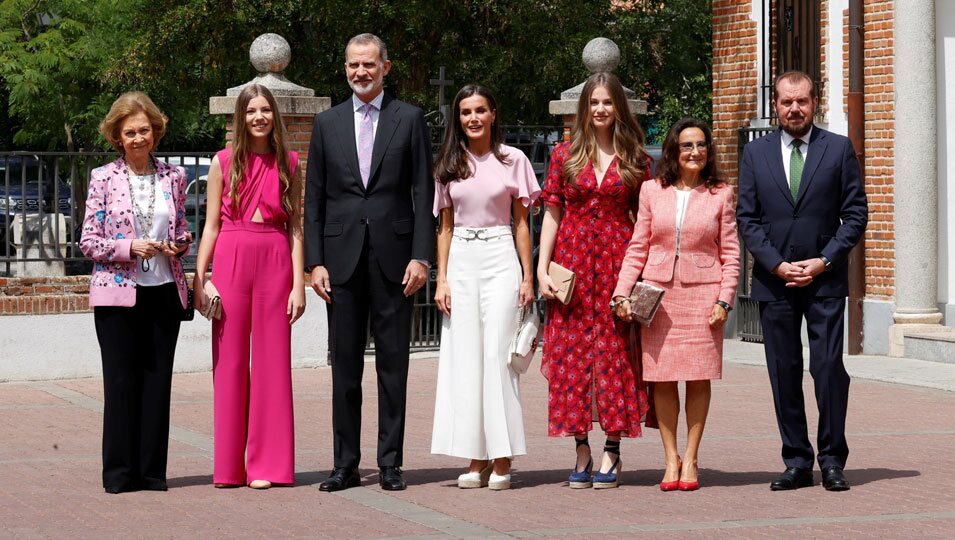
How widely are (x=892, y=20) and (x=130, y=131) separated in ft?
28.1

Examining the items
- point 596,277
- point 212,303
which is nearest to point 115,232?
point 212,303

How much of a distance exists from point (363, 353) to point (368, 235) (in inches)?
22.1

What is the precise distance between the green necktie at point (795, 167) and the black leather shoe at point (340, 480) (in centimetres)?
248

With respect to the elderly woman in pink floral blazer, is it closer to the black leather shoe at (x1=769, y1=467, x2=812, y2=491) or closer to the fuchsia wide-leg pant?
the fuchsia wide-leg pant

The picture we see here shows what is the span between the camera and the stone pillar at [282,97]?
13352mm

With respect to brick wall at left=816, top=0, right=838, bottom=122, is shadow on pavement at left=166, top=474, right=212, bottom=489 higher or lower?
lower

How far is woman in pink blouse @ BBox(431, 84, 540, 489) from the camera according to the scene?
26.2ft

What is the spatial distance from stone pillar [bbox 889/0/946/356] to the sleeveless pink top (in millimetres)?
7924

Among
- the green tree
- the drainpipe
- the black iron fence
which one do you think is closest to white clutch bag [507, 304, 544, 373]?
the drainpipe

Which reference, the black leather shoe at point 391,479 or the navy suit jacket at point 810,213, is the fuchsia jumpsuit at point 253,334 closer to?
the black leather shoe at point 391,479

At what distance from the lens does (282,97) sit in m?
13.4

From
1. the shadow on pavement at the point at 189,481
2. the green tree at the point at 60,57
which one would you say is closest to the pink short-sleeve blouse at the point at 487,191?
the shadow on pavement at the point at 189,481

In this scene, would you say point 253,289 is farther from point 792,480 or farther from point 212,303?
point 792,480

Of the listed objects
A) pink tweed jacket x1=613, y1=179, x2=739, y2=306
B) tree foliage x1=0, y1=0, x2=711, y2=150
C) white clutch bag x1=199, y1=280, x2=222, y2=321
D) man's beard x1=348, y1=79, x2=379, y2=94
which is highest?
tree foliage x1=0, y1=0, x2=711, y2=150
